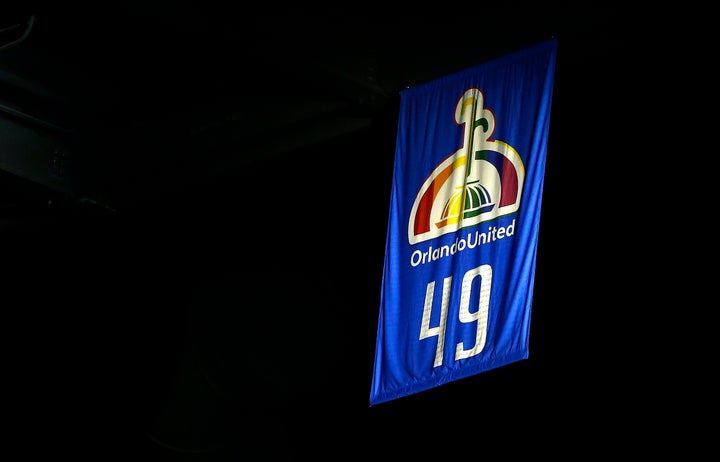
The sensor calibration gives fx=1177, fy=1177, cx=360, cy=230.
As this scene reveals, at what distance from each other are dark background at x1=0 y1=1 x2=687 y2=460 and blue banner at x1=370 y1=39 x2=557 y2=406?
1.53ft

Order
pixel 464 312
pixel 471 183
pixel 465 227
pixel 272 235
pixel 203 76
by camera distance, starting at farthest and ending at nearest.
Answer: pixel 272 235 < pixel 203 76 < pixel 471 183 < pixel 465 227 < pixel 464 312

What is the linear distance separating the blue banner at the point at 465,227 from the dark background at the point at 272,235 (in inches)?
18.3

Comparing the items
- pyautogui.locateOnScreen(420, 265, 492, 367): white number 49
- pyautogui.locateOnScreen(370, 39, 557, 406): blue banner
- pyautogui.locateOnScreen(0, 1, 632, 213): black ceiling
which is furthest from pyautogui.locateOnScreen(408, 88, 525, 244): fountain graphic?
pyautogui.locateOnScreen(0, 1, 632, 213): black ceiling

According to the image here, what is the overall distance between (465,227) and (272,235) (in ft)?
9.69

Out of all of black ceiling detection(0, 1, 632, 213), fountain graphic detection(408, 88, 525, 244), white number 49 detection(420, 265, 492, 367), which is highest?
black ceiling detection(0, 1, 632, 213)

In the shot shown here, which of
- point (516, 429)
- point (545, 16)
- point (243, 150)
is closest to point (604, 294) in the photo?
point (516, 429)

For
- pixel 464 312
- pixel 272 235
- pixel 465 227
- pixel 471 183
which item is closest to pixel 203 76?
pixel 272 235

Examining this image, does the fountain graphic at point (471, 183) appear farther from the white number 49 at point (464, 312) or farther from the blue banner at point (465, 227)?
the white number 49 at point (464, 312)

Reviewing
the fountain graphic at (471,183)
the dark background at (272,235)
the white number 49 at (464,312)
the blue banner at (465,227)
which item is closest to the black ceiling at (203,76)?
the dark background at (272,235)

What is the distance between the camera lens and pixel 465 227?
8.05m

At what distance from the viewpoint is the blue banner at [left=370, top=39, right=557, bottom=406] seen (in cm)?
762

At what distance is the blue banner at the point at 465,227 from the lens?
7.62m

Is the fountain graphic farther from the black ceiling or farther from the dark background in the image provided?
the black ceiling

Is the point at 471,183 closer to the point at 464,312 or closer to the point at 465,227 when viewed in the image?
the point at 465,227
